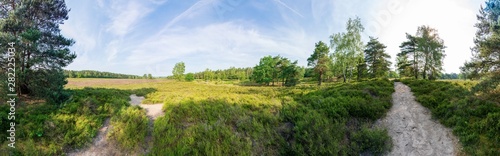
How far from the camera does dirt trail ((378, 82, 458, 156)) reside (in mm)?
8535

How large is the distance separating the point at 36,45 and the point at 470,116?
21.9 m

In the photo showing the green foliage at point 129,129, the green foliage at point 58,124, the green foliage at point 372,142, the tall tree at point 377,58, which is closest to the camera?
the green foliage at point 58,124

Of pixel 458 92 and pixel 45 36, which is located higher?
pixel 45 36

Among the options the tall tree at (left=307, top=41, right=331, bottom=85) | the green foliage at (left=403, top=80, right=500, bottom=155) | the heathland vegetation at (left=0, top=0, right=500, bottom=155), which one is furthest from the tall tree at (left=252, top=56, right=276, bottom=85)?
the green foliage at (left=403, top=80, right=500, bottom=155)

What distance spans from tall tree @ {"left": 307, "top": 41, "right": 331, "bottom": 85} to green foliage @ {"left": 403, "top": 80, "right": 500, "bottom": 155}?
19118 millimetres

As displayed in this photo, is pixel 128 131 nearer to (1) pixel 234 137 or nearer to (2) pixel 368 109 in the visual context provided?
(1) pixel 234 137

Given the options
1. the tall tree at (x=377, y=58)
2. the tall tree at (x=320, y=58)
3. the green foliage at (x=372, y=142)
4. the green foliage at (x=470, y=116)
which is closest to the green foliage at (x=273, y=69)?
the tall tree at (x=320, y=58)

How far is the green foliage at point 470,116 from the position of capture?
25.9 feet

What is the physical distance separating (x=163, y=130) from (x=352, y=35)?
2688cm

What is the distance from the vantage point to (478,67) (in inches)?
447

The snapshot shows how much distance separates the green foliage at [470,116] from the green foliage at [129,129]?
1292 cm

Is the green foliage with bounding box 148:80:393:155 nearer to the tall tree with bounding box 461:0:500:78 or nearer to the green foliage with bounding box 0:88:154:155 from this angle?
the green foliage with bounding box 0:88:154:155

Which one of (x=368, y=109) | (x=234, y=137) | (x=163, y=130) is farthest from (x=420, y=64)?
(x=163, y=130)

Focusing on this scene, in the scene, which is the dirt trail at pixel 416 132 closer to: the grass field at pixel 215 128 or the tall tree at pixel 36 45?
the grass field at pixel 215 128
